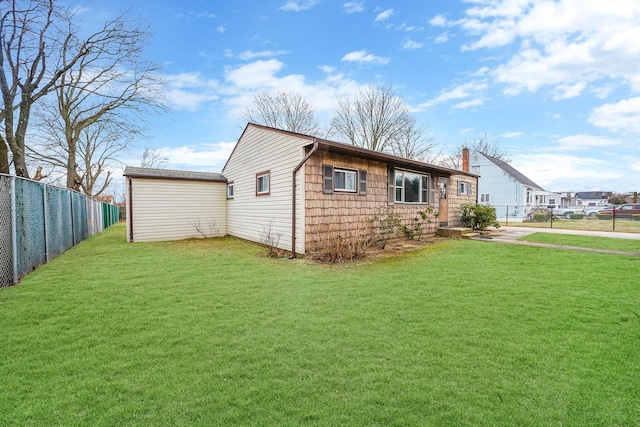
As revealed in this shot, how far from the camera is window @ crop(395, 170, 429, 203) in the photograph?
10.4 m

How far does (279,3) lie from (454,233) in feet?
36.0

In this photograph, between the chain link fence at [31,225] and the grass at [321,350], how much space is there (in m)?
0.55

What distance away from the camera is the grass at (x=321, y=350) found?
195 cm

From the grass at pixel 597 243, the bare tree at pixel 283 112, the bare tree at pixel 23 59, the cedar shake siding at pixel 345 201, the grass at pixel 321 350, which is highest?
the bare tree at pixel 283 112

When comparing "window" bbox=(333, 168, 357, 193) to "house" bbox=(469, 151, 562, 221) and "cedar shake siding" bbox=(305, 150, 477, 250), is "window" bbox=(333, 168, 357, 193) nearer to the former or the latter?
"cedar shake siding" bbox=(305, 150, 477, 250)

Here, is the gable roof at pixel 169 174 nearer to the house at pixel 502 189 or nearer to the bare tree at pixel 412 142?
the bare tree at pixel 412 142

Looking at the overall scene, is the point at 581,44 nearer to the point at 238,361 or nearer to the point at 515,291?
the point at 515,291

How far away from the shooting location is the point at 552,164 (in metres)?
31.7

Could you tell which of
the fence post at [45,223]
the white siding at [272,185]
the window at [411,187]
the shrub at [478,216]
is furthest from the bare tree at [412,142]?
the fence post at [45,223]

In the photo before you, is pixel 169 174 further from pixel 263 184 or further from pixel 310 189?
pixel 310 189

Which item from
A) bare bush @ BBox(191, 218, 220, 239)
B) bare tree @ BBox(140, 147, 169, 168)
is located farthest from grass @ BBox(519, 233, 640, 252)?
bare tree @ BBox(140, 147, 169, 168)

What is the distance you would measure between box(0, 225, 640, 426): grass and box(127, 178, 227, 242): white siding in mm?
5690

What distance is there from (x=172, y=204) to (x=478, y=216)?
1293 centimetres

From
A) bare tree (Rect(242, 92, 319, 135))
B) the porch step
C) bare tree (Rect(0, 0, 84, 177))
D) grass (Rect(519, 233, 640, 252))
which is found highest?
bare tree (Rect(242, 92, 319, 135))
